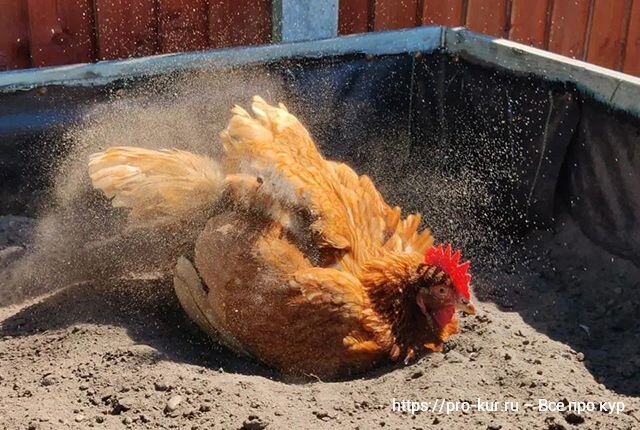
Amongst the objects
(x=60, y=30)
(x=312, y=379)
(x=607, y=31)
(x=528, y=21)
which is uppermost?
(x=60, y=30)

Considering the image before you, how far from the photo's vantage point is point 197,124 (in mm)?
4719

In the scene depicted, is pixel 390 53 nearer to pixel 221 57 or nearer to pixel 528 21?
pixel 221 57

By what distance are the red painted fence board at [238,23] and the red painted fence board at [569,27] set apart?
238 cm

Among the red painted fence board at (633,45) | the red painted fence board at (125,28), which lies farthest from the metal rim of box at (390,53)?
the red painted fence board at (633,45)

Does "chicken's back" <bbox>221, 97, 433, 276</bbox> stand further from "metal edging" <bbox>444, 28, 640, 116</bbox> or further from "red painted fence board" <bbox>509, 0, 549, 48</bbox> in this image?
"red painted fence board" <bbox>509, 0, 549, 48</bbox>

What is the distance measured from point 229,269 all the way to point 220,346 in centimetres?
46

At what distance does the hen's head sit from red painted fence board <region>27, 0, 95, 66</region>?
2.92 meters

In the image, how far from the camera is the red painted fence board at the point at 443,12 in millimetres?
6262

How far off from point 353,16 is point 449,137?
4.34 ft

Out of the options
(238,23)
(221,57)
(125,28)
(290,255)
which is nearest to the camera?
(290,255)

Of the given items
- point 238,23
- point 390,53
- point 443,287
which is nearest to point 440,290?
point 443,287

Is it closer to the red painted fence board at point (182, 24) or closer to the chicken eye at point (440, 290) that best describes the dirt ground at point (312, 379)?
the chicken eye at point (440, 290)

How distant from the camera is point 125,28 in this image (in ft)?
18.2

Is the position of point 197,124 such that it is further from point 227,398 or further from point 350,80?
point 227,398
